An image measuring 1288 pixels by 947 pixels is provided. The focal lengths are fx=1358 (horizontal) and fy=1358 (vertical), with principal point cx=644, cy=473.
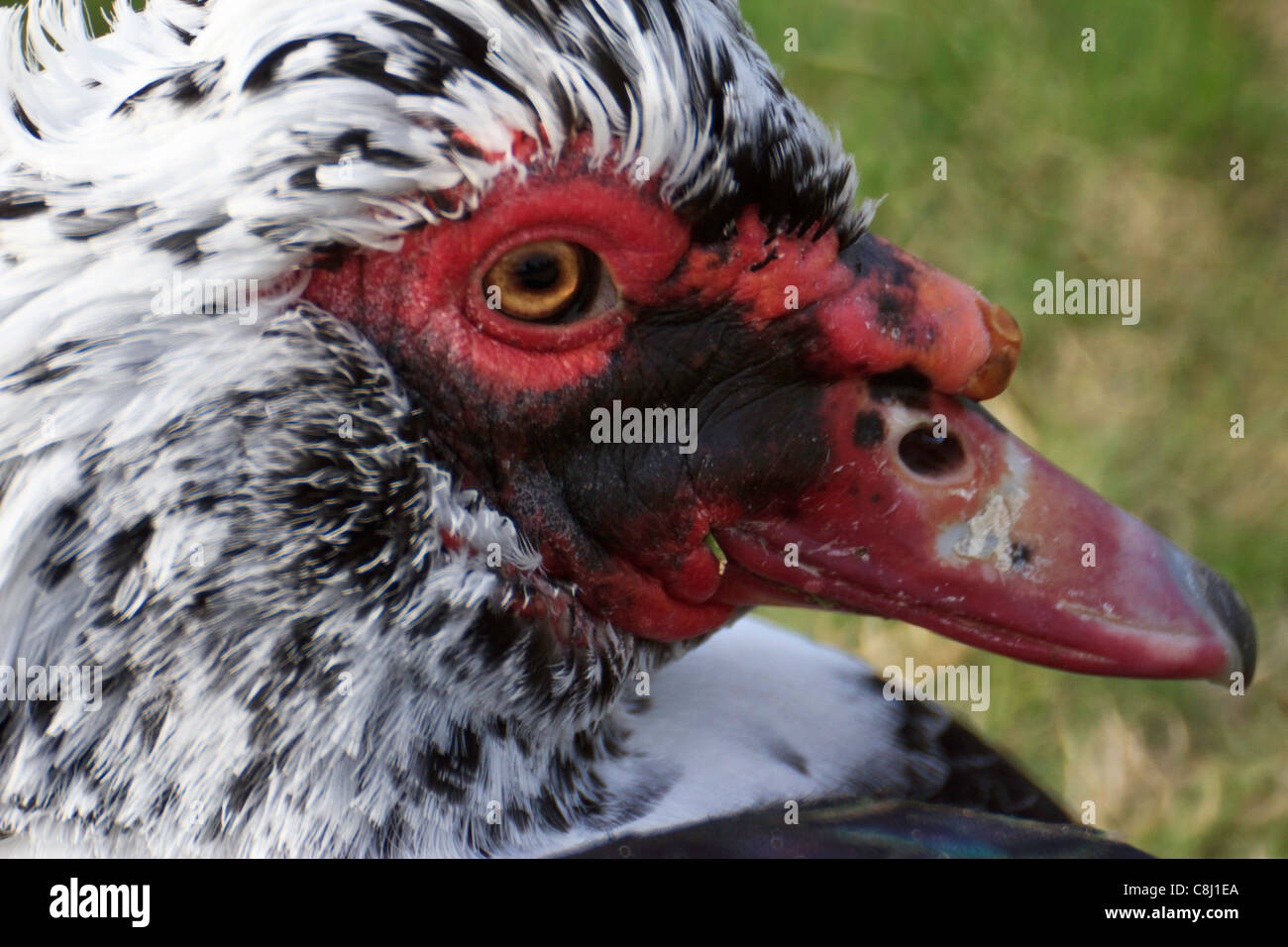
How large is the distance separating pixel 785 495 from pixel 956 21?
13.4ft

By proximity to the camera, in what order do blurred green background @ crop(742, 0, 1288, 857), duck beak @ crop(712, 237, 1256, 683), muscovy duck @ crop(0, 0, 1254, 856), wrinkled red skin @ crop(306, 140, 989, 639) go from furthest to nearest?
1. blurred green background @ crop(742, 0, 1288, 857)
2. duck beak @ crop(712, 237, 1256, 683)
3. wrinkled red skin @ crop(306, 140, 989, 639)
4. muscovy duck @ crop(0, 0, 1254, 856)

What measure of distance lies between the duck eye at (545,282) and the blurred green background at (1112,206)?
8.36 ft

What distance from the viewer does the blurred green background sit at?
4590 mm

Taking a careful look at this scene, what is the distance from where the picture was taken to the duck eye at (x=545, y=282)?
1898 mm

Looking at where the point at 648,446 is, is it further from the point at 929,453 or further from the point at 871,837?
the point at 871,837

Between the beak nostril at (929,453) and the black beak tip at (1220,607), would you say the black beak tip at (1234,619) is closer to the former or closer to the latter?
the black beak tip at (1220,607)

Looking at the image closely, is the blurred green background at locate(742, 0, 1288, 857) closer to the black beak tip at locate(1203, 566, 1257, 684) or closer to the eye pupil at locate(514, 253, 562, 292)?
the black beak tip at locate(1203, 566, 1257, 684)

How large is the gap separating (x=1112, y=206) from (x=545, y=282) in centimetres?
399

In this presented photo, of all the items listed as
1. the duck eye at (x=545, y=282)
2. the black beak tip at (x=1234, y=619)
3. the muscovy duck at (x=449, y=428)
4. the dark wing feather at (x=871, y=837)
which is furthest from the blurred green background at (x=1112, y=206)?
the duck eye at (x=545, y=282)

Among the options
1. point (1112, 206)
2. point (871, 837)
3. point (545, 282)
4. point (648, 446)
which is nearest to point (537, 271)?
point (545, 282)

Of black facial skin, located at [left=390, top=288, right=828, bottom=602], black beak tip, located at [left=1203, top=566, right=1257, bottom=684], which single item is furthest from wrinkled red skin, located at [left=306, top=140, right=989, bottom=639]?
black beak tip, located at [left=1203, top=566, right=1257, bottom=684]

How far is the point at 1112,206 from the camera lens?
5.30 meters

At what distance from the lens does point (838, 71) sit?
18.2 ft
